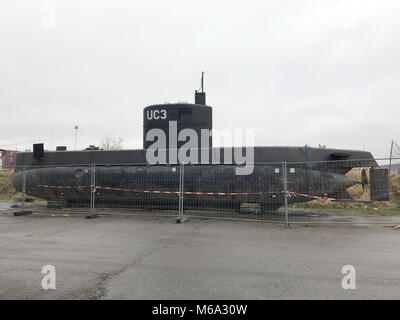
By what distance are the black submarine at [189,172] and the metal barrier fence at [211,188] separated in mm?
34

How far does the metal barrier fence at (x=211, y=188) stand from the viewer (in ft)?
34.9

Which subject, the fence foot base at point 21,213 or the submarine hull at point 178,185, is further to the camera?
the fence foot base at point 21,213

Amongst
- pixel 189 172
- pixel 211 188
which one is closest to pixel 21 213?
pixel 189 172

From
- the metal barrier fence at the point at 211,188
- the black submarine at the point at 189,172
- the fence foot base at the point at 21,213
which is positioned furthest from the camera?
the fence foot base at the point at 21,213

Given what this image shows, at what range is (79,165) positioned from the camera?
41.9 feet

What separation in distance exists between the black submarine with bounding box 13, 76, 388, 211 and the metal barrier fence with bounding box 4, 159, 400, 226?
0.11 ft

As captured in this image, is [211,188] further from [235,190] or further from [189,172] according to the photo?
[189,172]

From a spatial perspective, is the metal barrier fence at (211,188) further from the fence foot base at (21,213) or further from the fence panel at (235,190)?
the fence foot base at (21,213)

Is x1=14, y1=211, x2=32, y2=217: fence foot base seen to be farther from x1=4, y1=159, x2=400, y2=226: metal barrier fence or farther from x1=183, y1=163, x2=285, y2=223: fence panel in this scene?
x1=183, y1=163, x2=285, y2=223: fence panel

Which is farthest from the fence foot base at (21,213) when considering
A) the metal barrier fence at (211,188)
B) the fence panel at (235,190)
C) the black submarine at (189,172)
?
the fence panel at (235,190)

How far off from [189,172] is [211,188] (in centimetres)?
102

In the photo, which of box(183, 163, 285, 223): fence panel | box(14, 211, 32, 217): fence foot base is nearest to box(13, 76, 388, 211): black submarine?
box(183, 163, 285, 223): fence panel

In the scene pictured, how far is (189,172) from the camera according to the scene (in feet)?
37.3
